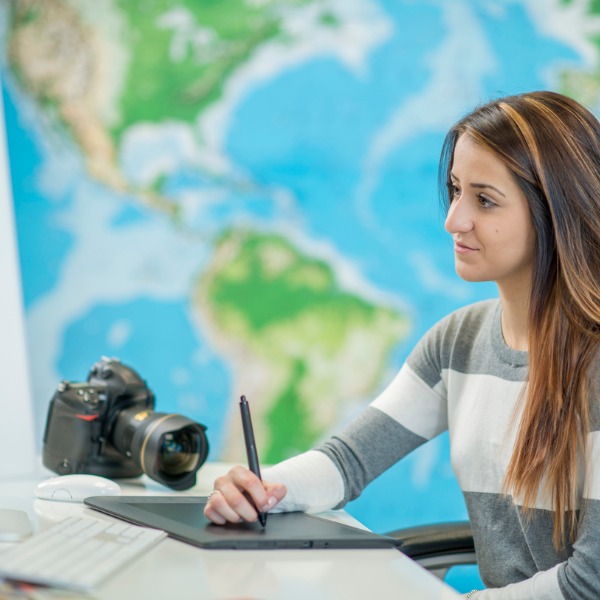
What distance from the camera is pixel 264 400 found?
8.54 feet

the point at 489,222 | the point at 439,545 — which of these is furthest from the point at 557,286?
the point at 439,545

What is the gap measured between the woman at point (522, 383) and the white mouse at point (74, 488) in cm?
19

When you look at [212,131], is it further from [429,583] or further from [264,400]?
[429,583]

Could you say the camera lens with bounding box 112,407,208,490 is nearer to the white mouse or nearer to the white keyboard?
the white mouse

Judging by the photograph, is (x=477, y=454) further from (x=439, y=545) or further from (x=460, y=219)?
(x=460, y=219)

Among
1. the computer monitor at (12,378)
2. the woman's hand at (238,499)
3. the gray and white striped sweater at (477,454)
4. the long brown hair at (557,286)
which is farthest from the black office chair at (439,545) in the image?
the computer monitor at (12,378)

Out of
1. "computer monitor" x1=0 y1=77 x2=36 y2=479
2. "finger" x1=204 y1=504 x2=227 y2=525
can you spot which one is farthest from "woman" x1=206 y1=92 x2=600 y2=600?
"computer monitor" x1=0 y1=77 x2=36 y2=479

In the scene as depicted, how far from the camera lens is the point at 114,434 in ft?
4.37

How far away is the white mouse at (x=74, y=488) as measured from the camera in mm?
1127

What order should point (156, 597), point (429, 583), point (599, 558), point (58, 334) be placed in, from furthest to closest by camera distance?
1. point (58, 334)
2. point (599, 558)
3. point (429, 583)
4. point (156, 597)

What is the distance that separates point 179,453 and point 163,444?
0.04m

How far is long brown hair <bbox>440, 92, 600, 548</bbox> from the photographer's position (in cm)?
108

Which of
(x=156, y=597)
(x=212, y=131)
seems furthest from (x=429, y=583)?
(x=212, y=131)

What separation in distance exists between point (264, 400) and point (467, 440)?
1407 mm
